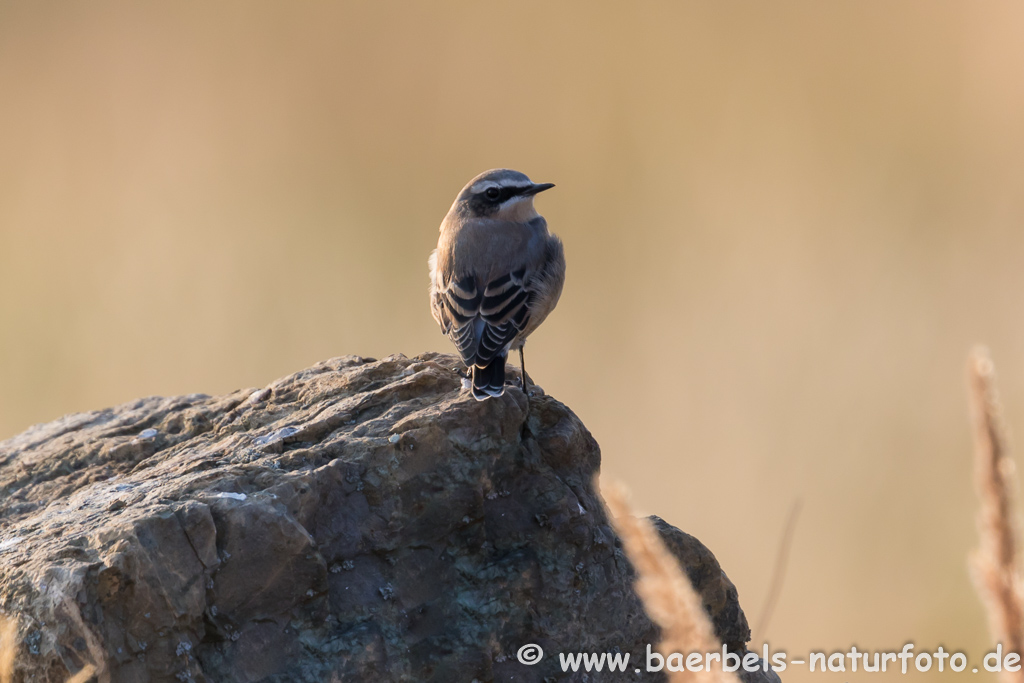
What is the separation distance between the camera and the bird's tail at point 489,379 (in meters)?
3.49

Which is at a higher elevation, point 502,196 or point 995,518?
point 502,196

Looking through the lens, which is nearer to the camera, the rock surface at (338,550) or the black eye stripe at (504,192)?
the rock surface at (338,550)

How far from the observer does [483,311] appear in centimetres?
440

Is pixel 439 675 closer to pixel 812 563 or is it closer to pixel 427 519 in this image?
pixel 427 519

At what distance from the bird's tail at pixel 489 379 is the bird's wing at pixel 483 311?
0.75ft

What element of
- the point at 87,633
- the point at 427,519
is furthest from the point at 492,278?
the point at 87,633

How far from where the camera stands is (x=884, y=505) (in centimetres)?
662

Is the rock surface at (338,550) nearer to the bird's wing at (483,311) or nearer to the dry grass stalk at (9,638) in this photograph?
the dry grass stalk at (9,638)

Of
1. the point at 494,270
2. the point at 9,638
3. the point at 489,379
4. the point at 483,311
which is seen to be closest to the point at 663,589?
the point at 9,638
